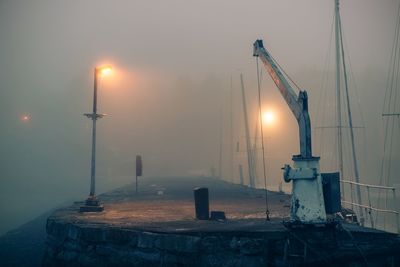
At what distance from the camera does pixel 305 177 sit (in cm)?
866

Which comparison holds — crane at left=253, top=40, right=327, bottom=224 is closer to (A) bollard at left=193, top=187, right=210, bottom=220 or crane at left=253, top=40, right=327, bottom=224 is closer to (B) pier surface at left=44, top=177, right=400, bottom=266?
(B) pier surface at left=44, top=177, right=400, bottom=266

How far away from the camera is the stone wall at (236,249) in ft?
27.1

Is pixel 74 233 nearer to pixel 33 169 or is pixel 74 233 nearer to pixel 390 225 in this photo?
pixel 390 225

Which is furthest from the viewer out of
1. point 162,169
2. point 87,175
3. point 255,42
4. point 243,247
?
point 87,175

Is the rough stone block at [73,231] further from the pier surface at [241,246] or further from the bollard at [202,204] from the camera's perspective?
the bollard at [202,204]

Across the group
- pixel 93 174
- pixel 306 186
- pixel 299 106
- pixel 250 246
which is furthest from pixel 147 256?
pixel 93 174

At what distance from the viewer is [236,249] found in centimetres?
845

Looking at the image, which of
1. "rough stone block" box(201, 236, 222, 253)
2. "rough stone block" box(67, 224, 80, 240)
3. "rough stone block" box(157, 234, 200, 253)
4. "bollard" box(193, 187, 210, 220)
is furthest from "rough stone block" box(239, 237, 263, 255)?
"rough stone block" box(67, 224, 80, 240)

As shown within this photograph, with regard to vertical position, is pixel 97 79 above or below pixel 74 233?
above

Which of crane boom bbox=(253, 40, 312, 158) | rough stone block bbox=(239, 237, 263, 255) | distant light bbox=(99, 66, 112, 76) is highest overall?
distant light bbox=(99, 66, 112, 76)

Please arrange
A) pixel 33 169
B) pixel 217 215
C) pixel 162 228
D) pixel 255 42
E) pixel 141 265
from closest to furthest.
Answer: pixel 141 265 → pixel 162 228 → pixel 217 215 → pixel 255 42 → pixel 33 169

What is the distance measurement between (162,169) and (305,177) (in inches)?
3386

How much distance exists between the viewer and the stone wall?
27.1 ft

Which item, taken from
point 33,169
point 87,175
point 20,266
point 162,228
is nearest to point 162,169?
point 87,175
